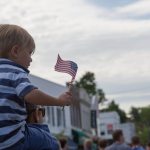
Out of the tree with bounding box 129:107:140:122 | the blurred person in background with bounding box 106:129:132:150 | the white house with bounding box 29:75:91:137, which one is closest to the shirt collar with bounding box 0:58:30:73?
the blurred person in background with bounding box 106:129:132:150

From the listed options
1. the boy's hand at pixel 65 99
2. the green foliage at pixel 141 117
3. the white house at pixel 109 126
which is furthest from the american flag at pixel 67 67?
the green foliage at pixel 141 117

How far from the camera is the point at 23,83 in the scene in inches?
166

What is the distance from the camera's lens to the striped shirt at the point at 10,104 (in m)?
4.29

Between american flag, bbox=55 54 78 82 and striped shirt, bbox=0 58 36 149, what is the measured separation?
0.36 metres

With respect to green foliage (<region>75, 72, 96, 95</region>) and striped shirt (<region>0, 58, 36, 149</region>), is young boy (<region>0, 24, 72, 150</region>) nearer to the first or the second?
striped shirt (<region>0, 58, 36, 149</region>)

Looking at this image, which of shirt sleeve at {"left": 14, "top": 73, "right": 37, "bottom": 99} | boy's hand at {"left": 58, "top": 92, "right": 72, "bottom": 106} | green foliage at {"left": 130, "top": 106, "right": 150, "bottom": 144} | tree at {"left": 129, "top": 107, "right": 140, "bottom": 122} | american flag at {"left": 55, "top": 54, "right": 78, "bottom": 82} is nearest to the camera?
shirt sleeve at {"left": 14, "top": 73, "right": 37, "bottom": 99}

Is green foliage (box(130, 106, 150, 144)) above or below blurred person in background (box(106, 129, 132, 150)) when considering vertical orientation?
above

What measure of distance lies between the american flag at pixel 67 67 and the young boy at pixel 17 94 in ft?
0.80

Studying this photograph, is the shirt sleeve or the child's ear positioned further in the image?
the child's ear

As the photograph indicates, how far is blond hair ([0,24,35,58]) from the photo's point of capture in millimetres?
4383

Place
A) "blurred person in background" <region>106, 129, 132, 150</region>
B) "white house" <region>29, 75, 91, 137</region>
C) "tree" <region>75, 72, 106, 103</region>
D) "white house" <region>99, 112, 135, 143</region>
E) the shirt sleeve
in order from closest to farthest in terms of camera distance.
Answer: the shirt sleeve
"blurred person in background" <region>106, 129, 132, 150</region>
"white house" <region>29, 75, 91, 137</region>
"white house" <region>99, 112, 135, 143</region>
"tree" <region>75, 72, 106, 103</region>

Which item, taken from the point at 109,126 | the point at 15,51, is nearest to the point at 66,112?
the point at 109,126

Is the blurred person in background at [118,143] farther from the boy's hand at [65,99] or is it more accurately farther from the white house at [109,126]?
the white house at [109,126]

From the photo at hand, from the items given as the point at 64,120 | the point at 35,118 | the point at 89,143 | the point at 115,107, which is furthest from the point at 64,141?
the point at 115,107
